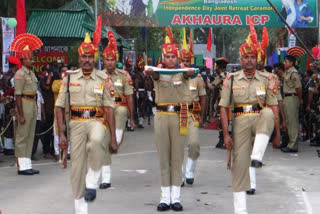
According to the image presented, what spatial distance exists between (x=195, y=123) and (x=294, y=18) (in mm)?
11535

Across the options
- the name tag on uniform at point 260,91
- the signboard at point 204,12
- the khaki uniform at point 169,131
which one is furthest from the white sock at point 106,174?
the signboard at point 204,12

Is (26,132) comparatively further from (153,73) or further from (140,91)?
(140,91)

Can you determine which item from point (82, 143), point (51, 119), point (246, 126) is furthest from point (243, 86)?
point (51, 119)

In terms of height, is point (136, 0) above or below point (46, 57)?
above

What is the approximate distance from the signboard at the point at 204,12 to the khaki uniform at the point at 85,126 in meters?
13.3

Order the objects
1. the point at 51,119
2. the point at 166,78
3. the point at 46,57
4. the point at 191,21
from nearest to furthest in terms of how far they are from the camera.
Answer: the point at 166,78
the point at 51,119
the point at 191,21
the point at 46,57

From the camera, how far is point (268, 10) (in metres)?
21.9

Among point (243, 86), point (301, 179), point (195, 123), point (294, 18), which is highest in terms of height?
point (294, 18)

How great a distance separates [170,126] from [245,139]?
4.55 ft

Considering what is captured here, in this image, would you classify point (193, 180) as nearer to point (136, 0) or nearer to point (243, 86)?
point (243, 86)

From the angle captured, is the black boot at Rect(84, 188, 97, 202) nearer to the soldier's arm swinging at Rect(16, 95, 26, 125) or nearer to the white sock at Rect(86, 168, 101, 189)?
the white sock at Rect(86, 168, 101, 189)

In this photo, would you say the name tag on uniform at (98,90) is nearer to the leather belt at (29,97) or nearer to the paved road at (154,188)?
the paved road at (154,188)

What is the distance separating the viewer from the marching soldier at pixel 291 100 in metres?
15.8

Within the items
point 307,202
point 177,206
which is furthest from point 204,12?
point 177,206
